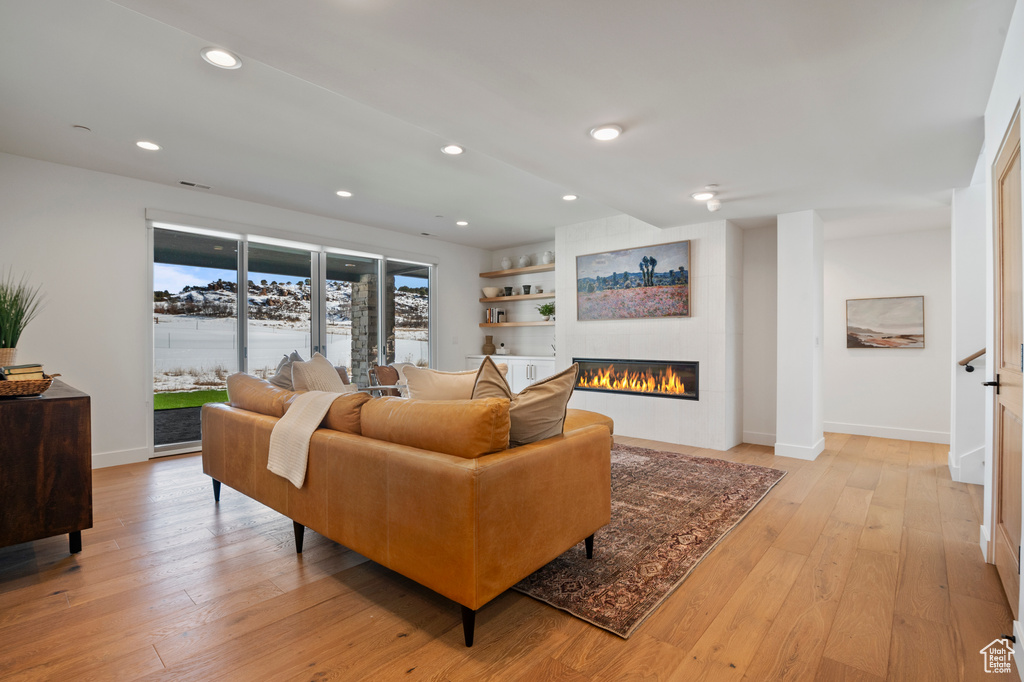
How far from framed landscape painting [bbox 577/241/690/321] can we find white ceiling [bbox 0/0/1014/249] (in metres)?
0.96

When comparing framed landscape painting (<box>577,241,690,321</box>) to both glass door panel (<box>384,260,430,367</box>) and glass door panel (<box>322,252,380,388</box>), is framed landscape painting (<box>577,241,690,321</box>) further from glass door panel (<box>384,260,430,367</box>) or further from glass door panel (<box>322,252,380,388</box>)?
glass door panel (<box>322,252,380,388</box>)

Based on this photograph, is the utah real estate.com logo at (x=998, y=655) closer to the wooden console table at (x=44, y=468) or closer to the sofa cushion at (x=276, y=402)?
the sofa cushion at (x=276, y=402)

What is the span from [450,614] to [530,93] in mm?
2315

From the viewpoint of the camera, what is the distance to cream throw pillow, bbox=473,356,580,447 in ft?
6.63

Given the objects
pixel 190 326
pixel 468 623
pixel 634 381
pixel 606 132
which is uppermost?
pixel 606 132

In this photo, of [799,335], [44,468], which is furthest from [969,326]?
[44,468]

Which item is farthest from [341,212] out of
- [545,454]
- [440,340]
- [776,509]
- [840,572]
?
[840,572]

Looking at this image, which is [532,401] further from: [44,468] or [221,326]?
[221,326]

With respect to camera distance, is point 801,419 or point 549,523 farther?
point 801,419

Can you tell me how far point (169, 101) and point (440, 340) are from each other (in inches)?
174

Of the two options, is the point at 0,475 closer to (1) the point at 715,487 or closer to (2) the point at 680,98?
(2) the point at 680,98

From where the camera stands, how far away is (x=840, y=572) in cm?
228

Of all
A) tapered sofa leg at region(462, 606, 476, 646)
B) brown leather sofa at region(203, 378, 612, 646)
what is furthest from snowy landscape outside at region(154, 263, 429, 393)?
tapered sofa leg at region(462, 606, 476, 646)

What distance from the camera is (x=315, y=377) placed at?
3.06m
